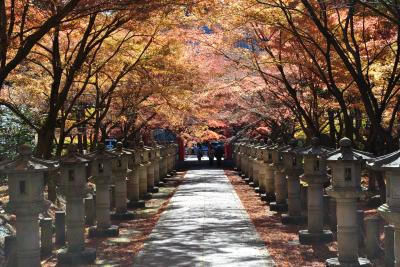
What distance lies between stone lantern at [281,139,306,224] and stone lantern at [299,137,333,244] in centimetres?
208

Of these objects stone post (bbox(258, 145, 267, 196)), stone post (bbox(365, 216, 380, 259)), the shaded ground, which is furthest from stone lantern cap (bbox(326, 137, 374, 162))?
stone post (bbox(258, 145, 267, 196))

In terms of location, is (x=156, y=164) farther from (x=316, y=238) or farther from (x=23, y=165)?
(x=23, y=165)

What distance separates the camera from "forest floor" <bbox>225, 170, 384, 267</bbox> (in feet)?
30.9

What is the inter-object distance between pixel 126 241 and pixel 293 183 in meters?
4.26

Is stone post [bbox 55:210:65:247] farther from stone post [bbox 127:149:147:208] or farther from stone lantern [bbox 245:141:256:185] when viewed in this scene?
stone lantern [bbox 245:141:256:185]

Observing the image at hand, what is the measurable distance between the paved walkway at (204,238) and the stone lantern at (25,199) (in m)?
2.17

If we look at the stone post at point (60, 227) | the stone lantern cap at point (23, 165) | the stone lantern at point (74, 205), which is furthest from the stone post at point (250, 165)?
the stone lantern cap at point (23, 165)

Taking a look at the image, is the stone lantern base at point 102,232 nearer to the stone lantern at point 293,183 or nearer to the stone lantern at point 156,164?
the stone lantern at point 293,183

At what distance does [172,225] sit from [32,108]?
8.68m

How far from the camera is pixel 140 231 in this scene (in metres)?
12.7

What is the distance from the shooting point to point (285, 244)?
10.9 m

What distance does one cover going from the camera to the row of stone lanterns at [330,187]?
8102mm

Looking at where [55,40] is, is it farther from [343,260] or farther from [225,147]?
[225,147]

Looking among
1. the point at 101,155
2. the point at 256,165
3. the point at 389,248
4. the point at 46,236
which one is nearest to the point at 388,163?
the point at 389,248
